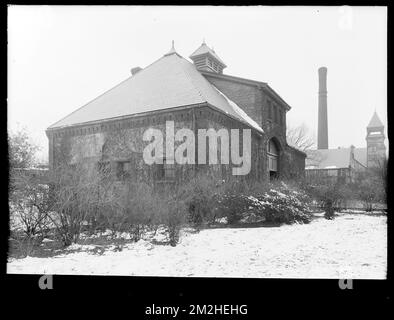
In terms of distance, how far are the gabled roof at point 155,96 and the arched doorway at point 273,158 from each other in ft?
9.30

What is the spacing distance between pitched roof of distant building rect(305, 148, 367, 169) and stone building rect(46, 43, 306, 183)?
917 inches

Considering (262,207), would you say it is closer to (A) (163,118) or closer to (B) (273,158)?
(A) (163,118)

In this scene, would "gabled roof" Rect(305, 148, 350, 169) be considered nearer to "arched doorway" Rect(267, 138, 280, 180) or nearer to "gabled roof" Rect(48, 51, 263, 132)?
"arched doorway" Rect(267, 138, 280, 180)

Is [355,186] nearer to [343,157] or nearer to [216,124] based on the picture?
[216,124]

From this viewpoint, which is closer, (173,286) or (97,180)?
(173,286)

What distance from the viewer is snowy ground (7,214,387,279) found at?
518cm

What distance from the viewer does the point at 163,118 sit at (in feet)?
42.9

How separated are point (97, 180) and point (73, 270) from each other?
240cm

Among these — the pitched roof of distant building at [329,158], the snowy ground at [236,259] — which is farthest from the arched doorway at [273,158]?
the pitched roof of distant building at [329,158]

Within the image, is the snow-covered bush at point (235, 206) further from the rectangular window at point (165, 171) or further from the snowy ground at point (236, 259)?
the rectangular window at point (165, 171)

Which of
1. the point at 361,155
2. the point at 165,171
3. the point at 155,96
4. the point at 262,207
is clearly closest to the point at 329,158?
the point at 361,155
